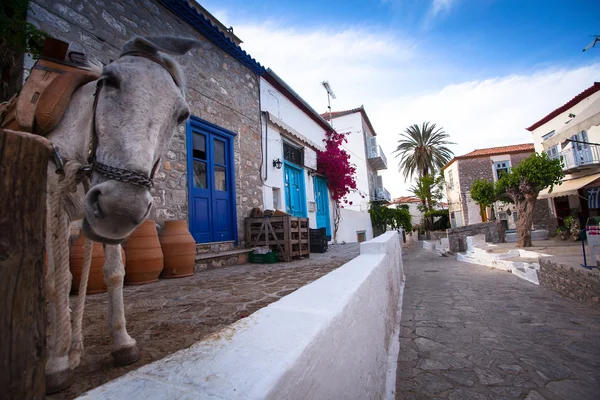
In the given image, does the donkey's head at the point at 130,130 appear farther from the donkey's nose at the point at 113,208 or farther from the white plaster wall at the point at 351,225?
the white plaster wall at the point at 351,225

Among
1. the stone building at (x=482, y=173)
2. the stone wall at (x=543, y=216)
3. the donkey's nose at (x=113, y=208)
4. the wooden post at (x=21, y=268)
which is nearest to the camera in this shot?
the wooden post at (x=21, y=268)

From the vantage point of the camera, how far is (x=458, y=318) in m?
3.74

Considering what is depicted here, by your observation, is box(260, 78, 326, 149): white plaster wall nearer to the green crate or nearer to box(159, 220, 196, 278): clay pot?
the green crate

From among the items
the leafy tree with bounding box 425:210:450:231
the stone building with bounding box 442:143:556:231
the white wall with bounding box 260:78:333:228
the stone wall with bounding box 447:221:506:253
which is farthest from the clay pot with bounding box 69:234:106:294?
the leafy tree with bounding box 425:210:450:231

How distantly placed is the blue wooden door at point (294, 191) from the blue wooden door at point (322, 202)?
1.09 metres

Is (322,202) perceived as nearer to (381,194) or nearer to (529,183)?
(529,183)

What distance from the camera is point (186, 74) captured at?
5434mm

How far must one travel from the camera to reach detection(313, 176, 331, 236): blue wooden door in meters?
10.5

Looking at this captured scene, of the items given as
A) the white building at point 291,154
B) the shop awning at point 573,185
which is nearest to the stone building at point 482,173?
the shop awning at point 573,185

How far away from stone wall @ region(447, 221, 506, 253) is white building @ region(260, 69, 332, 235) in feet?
19.1

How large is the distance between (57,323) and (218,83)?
5.99 metres

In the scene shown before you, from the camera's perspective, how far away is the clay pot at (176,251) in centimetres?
422

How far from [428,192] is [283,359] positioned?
88.5 feet

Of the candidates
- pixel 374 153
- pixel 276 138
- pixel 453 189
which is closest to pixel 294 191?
pixel 276 138
